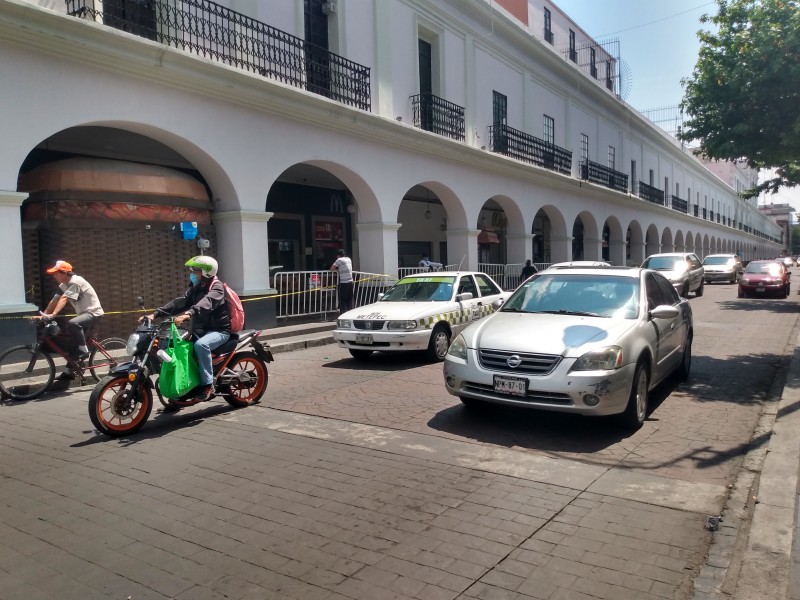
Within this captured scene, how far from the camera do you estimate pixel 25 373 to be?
818cm

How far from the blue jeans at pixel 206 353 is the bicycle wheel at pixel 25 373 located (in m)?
2.86

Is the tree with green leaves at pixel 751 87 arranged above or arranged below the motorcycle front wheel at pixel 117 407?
above

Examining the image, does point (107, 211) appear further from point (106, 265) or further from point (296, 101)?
point (296, 101)

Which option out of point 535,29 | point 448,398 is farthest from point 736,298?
point 448,398

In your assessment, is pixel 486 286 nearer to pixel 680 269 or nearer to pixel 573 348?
pixel 573 348

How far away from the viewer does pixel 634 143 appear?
35.5 metres

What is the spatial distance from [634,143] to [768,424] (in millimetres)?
32239

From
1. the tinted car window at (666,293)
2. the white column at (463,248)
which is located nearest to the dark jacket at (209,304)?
the tinted car window at (666,293)

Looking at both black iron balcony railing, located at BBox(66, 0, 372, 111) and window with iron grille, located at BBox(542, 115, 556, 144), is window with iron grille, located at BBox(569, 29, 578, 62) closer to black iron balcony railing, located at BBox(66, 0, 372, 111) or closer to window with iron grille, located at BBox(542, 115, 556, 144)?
window with iron grille, located at BBox(542, 115, 556, 144)

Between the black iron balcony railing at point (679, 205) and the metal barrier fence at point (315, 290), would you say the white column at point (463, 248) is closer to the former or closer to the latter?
the metal barrier fence at point (315, 290)

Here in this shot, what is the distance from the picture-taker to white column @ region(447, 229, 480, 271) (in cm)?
1945

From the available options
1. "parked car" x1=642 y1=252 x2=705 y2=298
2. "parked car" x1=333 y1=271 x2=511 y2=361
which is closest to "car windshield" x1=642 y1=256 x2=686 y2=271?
"parked car" x1=642 y1=252 x2=705 y2=298

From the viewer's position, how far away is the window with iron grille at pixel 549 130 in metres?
25.2

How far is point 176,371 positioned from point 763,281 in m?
22.0
